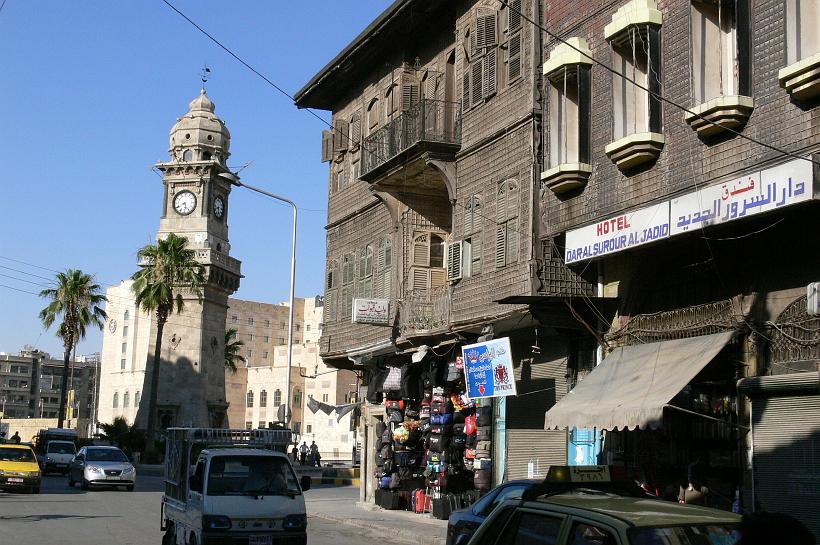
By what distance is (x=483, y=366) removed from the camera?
71.0ft

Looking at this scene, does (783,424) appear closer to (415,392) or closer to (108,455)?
(415,392)

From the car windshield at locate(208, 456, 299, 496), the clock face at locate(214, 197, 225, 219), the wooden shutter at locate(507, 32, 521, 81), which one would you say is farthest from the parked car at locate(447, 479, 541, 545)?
the clock face at locate(214, 197, 225, 219)

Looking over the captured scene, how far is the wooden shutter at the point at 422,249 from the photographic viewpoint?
87.3ft

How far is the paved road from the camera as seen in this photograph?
763 inches

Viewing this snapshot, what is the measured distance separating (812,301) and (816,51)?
3.18 meters

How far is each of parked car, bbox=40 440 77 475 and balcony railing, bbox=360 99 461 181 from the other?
105 feet

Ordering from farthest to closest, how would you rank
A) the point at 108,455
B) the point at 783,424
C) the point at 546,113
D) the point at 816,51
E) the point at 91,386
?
the point at 91,386 < the point at 108,455 < the point at 546,113 < the point at 783,424 < the point at 816,51

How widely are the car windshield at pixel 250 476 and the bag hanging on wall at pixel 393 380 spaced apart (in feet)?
40.5

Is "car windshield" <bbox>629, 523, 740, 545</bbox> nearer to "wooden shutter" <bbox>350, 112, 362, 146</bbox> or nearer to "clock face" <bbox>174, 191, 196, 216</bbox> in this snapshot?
"wooden shutter" <bbox>350, 112, 362, 146</bbox>

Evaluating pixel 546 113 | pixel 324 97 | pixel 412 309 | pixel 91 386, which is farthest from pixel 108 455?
pixel 91 386

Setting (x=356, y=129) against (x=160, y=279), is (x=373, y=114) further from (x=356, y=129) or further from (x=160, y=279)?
(x=160, y=279)

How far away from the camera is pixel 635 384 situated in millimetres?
15734

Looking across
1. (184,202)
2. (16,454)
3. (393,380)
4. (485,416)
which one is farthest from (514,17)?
(184,202)

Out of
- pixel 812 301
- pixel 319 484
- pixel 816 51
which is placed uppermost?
pixel 816 51
